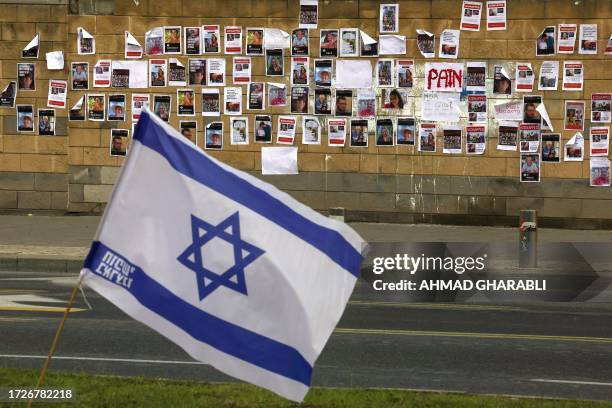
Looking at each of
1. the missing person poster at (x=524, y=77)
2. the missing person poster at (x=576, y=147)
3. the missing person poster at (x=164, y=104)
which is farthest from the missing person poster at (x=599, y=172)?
the missing person poster at (x=164, y=104)

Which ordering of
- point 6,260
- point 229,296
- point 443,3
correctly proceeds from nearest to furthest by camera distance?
1. point 229,296
2. point 6,260
3. point 443,3

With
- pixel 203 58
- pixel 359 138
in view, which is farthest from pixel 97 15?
pixel 359 138

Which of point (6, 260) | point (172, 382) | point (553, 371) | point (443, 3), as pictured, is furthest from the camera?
point (443, 3)

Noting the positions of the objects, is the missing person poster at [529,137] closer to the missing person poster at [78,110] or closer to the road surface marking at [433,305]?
the road surface marking at [433,305]

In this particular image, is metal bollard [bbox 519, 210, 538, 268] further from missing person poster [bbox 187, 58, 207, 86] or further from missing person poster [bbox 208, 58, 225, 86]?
missing person poster [bbox 187, 58, 207, 86]

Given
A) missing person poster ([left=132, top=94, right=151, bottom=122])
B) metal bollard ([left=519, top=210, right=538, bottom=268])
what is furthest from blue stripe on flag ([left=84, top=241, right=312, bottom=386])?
missing person poster ([left=132, top=94, right=151, bottom=122])

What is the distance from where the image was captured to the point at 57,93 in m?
20.1

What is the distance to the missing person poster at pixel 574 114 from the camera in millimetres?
18516

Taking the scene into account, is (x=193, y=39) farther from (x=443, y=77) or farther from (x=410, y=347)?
(x=410, y=347)

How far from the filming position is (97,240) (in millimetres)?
5688

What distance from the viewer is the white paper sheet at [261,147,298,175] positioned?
1941 centimetres

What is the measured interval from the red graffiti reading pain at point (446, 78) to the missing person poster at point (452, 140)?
0.67m

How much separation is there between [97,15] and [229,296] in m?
15.0

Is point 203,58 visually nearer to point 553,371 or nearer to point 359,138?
point 359,138
